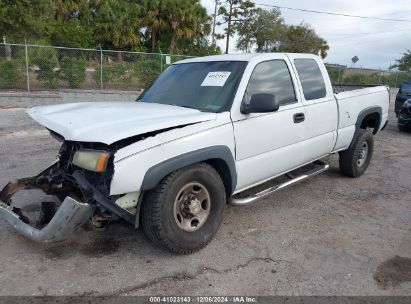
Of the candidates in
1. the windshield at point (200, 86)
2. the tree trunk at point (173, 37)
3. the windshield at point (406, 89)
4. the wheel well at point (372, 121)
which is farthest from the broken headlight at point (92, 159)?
the tree trunk at point (173, 37)

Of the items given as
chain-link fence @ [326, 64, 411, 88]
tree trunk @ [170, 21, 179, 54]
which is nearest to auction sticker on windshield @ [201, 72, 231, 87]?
chain-link fence @ [326, 64, 411, 88]

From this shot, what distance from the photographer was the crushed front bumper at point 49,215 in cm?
300

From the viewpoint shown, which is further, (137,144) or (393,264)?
(393,264)

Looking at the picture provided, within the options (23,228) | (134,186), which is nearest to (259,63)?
(134,186)

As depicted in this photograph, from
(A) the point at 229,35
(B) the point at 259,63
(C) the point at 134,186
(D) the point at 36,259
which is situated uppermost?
(A) the point at 229,35

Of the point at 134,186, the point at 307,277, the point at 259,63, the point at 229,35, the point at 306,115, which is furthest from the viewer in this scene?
the point at 229,35

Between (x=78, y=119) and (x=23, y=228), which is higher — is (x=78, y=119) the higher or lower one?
the higher one

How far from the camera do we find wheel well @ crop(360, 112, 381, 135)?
6.23 meters

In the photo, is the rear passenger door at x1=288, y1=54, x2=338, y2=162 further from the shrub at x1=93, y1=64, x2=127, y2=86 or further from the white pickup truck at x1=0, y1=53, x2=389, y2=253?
the shrub at x1=93, y1=64, x2=127, y2=86

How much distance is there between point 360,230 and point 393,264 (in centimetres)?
72

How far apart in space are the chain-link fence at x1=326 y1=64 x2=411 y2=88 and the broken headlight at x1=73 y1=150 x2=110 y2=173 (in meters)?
21.6

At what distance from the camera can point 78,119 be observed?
337 centimetres

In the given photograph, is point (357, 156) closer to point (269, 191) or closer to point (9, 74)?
point (269, 191)

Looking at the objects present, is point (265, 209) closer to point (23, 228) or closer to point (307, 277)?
point (307, 277)
